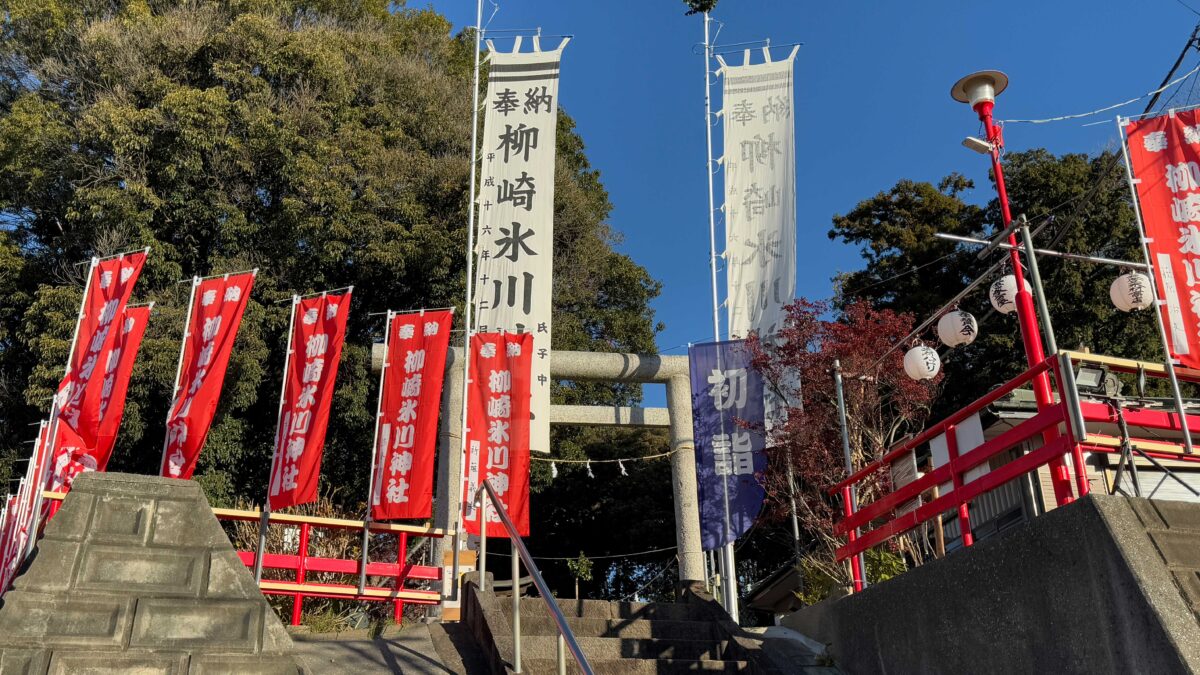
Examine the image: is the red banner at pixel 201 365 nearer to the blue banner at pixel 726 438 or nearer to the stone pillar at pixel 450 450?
the stone pillar at pixel 450 450

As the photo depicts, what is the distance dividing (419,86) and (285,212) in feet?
17.8

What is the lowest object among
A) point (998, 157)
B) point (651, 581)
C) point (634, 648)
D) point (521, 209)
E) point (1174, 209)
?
point (634, 648)

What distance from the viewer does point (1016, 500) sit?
1012cm

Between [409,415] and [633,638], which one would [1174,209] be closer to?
[633,638]

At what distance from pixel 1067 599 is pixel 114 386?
34.3ft

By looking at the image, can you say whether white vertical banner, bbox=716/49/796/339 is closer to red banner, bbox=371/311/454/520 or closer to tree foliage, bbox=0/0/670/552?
red banner, bbox=371/311/454/520

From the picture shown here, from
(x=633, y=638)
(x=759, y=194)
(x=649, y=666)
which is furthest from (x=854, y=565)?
(x=759, y=194)

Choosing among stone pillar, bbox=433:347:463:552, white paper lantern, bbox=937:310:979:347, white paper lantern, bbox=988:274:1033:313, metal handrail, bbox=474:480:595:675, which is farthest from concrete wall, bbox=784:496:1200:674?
stone pillar, bbox=433:347:463:552

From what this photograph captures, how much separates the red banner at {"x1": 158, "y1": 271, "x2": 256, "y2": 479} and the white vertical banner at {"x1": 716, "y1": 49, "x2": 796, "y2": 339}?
677cm

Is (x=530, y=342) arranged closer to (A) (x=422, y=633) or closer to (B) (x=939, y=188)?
(A) (x=422, y=633)

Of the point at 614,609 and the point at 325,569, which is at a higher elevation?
the point at 325,569

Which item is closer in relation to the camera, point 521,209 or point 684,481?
point 521,209

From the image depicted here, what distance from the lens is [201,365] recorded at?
37.5ft

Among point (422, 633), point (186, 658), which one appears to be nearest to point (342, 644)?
point (422, 633)
